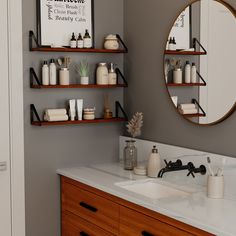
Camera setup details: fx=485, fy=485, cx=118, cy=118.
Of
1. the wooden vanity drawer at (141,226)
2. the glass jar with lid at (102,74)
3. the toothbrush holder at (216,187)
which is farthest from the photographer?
the glass jar with lid at (102,74)

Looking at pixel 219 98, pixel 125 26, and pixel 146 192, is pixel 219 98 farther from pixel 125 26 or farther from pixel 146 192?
pixel 125 26

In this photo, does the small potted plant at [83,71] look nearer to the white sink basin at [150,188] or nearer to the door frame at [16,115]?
the door frame at [16,115]

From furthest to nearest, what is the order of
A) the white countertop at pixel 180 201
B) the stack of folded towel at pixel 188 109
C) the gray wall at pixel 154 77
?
1. the gray wall at pixel 154 77
2. the stack of folded towel at pixel 188 109
3. the white countertop at pixel 180 201

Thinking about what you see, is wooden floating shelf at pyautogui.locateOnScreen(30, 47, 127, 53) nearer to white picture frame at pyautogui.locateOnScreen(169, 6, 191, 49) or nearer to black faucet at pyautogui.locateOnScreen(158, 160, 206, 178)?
white picture frame at pyautogui.locateOnScreen(169, 6, 191, 49)

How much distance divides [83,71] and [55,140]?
50 centimetres

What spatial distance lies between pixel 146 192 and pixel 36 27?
1260 mm

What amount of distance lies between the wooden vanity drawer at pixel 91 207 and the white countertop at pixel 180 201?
9 centimetres

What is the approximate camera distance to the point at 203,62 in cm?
275

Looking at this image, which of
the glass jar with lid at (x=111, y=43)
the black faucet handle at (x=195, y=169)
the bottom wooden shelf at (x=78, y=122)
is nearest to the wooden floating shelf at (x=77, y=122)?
the bottom wooden shelf at (x=78, y=122)

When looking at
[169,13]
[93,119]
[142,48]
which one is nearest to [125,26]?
[142,48]

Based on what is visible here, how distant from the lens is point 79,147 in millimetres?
3357

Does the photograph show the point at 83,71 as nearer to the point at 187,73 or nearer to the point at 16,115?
the point at 16,115

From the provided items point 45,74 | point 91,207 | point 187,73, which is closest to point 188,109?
point 187,73

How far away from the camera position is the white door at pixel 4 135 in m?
3.02
